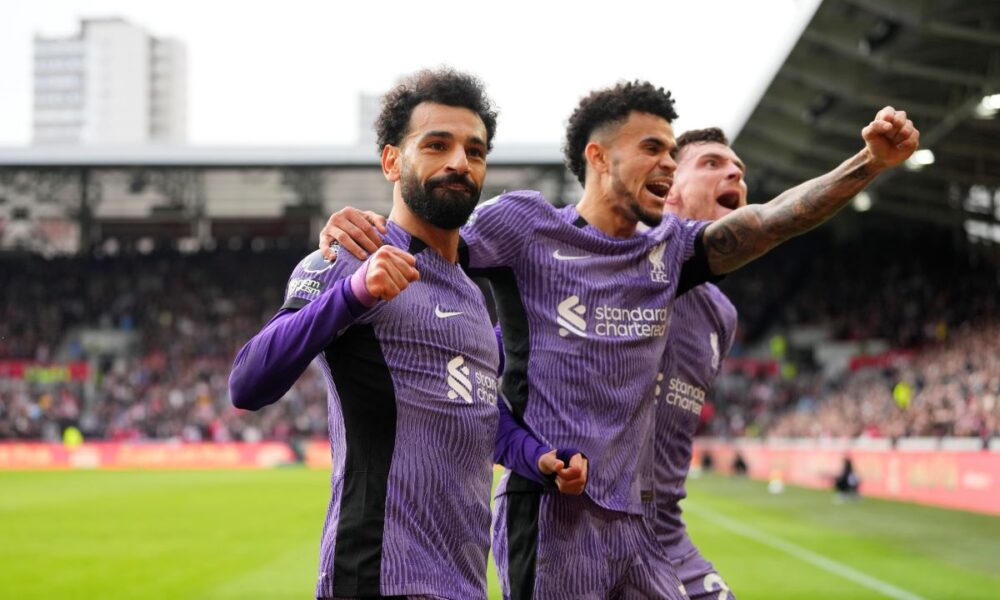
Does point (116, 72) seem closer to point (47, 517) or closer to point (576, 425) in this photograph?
point (47, 517)

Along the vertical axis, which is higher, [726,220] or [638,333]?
[726,220]

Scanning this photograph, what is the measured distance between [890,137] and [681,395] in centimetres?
141

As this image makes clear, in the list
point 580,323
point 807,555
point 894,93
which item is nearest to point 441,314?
point 580,323

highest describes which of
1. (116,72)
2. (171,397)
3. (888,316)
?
(116,72)

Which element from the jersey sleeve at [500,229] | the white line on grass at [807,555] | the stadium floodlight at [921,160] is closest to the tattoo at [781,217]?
the jersey sleeve at [500,229]

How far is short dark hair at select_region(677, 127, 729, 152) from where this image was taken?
5211mm

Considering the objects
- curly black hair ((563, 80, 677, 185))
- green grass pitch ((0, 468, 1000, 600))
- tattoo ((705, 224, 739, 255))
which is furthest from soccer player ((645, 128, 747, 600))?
green grass pitch ((0, 468, 1000, 600))

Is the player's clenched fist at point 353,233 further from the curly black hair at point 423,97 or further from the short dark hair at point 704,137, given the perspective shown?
the short dark hair at point 704,137

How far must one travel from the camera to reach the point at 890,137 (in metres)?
3.93

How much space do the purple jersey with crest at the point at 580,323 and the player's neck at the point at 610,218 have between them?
77 mm

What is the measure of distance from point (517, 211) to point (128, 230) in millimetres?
53324

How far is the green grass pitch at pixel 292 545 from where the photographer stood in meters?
11.9

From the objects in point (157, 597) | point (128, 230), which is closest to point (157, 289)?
point (128, 230)

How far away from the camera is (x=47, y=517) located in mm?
20328
